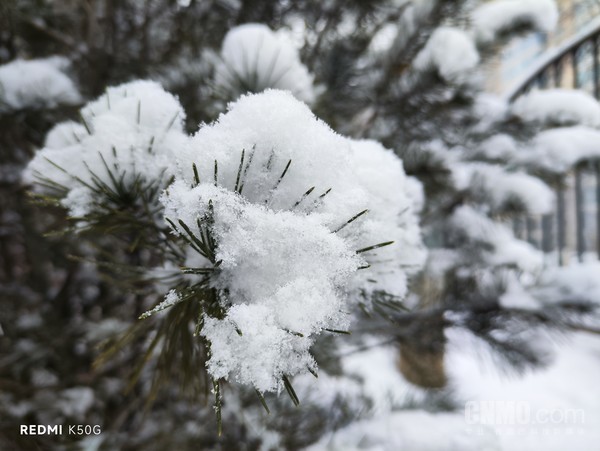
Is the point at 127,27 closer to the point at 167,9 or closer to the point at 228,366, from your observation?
the point at 167,9

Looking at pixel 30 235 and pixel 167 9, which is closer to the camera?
pixel 30 235

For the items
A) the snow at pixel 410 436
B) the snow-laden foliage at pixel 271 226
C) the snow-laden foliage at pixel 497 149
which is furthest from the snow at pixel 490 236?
the snow-laden foliage at pixel 271 226

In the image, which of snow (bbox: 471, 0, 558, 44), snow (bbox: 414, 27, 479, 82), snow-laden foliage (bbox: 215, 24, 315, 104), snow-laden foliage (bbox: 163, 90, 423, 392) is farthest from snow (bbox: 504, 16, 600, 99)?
snow-laden foliage (bbox: 163, 90, 423, 392)

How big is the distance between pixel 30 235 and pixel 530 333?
3.76 feet

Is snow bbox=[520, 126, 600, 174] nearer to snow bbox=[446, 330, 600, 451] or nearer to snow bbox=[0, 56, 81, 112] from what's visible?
snow bbox=[446, 330, 600, 451]

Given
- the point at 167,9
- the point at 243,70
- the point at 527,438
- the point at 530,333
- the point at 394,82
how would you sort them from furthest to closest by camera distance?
the point at 527,438 → the point at 167,9 → the point at 394,82 → the point at 530,333 → the point at 243,70

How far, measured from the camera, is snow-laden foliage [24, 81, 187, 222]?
12.9 inches

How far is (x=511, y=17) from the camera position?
92cm

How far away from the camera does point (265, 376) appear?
0.23 m

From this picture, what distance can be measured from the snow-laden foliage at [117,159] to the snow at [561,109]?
3.19 feet

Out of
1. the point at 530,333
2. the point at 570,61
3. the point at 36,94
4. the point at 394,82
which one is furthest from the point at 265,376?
the point at 570,61

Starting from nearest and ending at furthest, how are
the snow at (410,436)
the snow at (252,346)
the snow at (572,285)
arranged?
1. the snow at (252,346)
2. the snow at (572,285)
3. the snow at (410,436)

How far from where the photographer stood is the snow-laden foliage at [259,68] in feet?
1.60

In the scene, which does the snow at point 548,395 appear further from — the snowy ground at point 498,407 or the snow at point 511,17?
the snow at point 511,17
